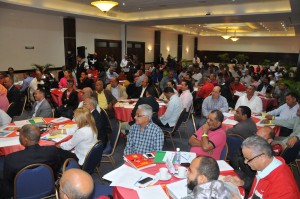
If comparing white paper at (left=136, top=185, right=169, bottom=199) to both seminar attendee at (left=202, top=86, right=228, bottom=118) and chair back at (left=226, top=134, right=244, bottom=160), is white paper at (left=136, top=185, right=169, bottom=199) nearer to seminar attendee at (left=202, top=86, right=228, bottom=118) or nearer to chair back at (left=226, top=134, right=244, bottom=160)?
chair back at (left=226, top=134, right=244, bottom=160)

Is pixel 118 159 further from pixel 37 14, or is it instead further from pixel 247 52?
pixel 247 52

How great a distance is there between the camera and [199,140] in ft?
11.4

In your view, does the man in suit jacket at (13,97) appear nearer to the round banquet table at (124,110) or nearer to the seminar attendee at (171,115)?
the round banquet table at (124,110)

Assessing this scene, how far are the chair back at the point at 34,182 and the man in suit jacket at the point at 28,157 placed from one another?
4.1 inches

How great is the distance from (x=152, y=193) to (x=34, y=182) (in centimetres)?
133

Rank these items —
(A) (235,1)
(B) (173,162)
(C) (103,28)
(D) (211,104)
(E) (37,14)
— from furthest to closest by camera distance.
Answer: (C) (103,28)
(E) (37,14)
(A) (235,1)
(D) (211,104)
(B) (173,162)

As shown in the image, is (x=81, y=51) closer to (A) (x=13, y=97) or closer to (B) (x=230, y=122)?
(A) (x=13, y=97)

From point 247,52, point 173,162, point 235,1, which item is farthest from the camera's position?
point 247,52

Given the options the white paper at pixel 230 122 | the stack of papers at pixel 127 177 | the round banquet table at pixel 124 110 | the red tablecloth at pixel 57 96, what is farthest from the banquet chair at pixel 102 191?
the red tablecloth at pixel 57 96

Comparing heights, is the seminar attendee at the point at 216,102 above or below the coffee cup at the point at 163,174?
above

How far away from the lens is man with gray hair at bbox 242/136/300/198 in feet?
7.12

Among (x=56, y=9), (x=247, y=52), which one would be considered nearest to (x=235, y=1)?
(x=56, y=9)

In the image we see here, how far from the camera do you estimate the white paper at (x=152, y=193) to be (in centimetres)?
230

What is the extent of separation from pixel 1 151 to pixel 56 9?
28.2 feet
